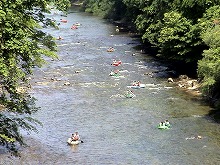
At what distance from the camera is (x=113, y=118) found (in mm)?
31500

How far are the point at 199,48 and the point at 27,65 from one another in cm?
3145

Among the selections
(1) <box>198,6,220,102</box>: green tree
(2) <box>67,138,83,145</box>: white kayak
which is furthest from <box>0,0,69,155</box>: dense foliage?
(1) <box>198,6,220,102</box>: green tree

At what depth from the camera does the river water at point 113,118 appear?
81.3ft

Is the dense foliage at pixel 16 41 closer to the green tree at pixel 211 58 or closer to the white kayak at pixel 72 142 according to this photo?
the white kayak at pixel 72 142

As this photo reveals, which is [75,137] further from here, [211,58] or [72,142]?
[211,58]

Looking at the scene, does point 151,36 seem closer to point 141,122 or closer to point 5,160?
point 141,122

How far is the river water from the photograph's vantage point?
24.8 metres

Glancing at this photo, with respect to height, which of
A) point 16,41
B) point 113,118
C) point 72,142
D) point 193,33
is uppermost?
point 16,41

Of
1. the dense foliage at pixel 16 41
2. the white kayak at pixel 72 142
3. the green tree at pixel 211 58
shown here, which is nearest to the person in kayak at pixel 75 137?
the white kayak at pixel 72 142

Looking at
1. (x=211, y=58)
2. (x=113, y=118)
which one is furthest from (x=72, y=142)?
(x=211, y=58)

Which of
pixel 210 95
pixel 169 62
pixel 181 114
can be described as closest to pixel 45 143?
pixel 181 114

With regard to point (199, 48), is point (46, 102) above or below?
below

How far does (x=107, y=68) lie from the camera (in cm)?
4738

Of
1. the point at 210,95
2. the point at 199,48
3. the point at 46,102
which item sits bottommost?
the point at 46,102
